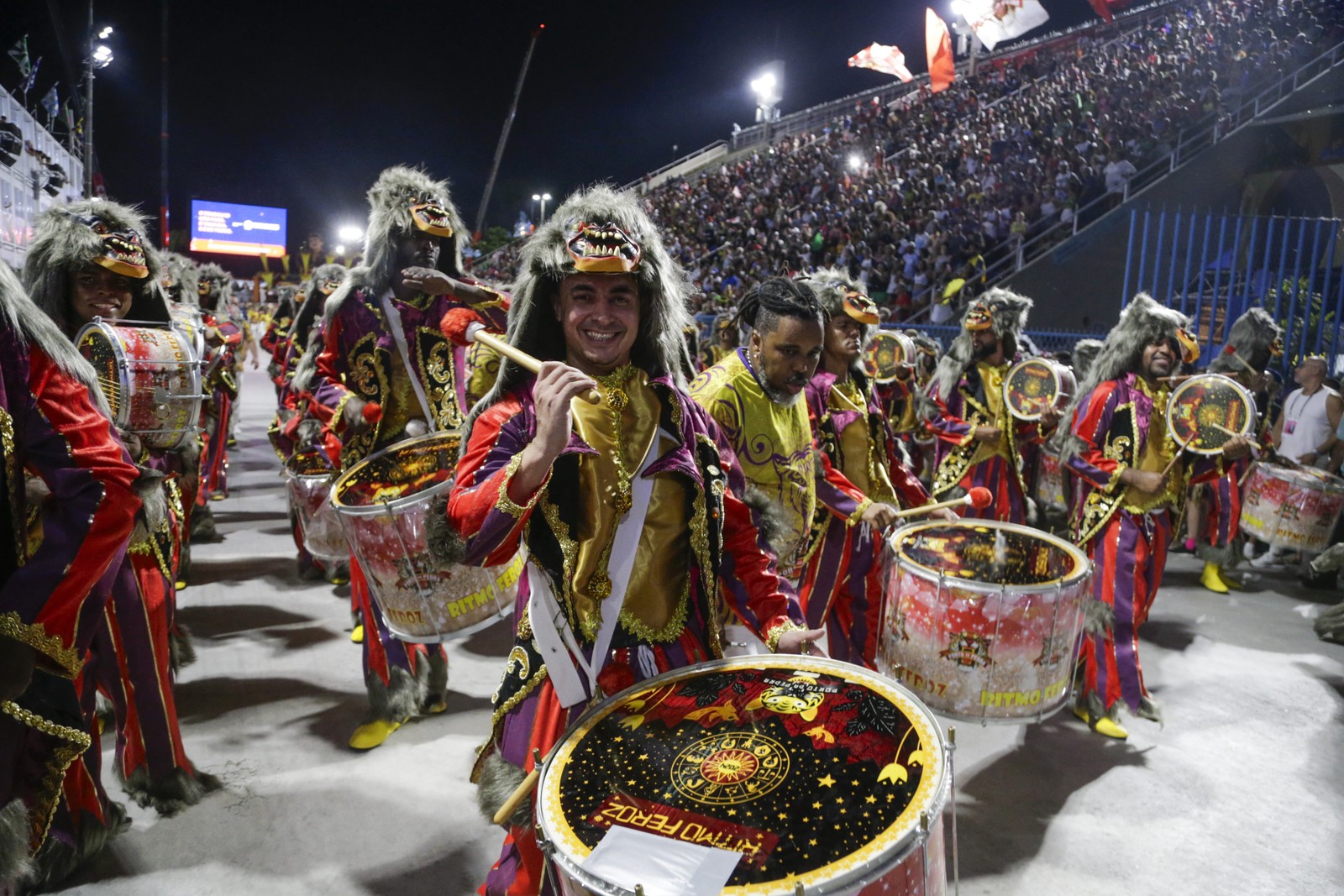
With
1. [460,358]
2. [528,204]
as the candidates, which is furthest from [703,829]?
[528,204]

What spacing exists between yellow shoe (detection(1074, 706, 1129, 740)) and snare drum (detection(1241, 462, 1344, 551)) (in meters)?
3.08

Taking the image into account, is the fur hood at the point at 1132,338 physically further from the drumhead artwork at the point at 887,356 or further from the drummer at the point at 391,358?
the drummer at the point at 391,358

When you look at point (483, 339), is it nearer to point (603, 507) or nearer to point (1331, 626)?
point (603, 507)

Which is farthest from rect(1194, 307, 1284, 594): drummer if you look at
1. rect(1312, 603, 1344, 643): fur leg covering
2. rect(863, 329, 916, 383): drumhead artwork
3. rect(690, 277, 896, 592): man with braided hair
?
rect(690, 277, 896, 592): man with braided hair

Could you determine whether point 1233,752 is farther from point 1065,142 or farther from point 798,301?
point 1065,142

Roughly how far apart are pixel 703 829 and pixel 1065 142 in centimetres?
1979

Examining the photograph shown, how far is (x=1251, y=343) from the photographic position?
23.6ft

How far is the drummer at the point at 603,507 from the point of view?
1.86 m

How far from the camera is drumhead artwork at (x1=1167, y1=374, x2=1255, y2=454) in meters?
3.90

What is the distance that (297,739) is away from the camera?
3977mm

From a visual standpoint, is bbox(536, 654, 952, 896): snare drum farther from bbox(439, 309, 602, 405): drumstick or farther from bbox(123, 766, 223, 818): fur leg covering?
bbox(123, 766, 223, 818): fur leg covering

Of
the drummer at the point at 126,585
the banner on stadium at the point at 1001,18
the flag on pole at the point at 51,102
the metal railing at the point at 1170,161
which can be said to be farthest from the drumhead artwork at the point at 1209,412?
the banner on stadium at the point at 1001,18

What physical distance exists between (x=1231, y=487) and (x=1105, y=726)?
3.57 m

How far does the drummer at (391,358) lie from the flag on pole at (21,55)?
1273 cm
